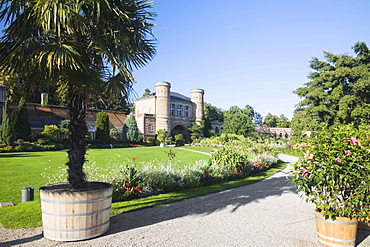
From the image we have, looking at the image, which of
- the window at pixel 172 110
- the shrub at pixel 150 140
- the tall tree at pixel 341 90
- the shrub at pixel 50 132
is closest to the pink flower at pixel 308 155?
the tall tree at pixel 341 90

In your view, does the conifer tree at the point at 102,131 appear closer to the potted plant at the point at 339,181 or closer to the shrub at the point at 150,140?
the shrub at the point at 150,140

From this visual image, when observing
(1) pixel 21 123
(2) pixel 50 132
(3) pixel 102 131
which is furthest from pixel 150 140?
(1) pixel 21 123

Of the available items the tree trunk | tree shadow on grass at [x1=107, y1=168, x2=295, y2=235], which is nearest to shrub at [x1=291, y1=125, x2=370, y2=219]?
tree shadow on grass at [x1=107, y1=168, x2=295, y2=235]

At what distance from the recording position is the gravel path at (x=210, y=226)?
388 centimetres

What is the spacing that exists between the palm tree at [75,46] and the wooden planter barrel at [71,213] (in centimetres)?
42

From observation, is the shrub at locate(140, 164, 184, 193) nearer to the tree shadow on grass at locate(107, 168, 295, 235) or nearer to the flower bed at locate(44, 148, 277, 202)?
the flower bed at locate(44, 148, 277, 202)

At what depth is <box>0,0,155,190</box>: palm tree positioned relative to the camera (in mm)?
3609

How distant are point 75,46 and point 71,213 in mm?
2485

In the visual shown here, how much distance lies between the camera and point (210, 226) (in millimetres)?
4613

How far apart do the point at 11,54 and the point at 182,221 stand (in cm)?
386

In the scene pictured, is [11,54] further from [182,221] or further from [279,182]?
[279,182]

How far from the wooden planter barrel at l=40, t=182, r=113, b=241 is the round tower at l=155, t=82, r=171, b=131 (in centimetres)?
3764

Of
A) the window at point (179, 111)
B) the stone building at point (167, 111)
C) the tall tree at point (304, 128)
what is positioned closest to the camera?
the tall tree at point (304, 128)

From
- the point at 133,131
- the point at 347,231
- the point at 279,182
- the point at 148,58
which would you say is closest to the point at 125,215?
the point at 148,58
